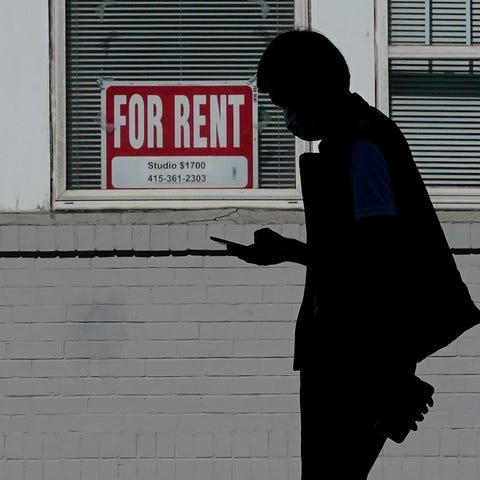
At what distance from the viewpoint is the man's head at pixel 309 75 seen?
3.72 metres

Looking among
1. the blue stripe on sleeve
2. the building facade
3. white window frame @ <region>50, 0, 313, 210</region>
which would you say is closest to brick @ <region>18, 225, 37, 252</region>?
the building facade

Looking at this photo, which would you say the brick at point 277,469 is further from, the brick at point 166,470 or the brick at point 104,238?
the brick at point 104,238

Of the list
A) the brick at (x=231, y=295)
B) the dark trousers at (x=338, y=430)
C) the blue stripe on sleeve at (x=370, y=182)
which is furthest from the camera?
the brick at (x=231, y=295)

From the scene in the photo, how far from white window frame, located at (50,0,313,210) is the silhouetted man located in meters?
3.46

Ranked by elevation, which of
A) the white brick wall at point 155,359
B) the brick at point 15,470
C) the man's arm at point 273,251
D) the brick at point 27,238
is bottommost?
the brick at point 15,470

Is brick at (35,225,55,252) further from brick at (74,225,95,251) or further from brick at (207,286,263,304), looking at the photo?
brick at (207,286,263,304)

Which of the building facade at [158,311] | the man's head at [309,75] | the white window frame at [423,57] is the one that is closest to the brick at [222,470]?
the building facade at [158,311]

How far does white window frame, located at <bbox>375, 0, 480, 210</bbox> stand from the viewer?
288 inches

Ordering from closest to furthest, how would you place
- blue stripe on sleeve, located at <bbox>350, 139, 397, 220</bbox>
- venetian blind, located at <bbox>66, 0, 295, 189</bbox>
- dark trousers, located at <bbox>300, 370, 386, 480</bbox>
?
1. blue stripe on sleeve, located at <bbox>350, 139, 397, 220</bbox>
2. dark trousers, located at <bbox>300, 370, 386, 480</bbox>
3. venetian blind, located at <bbox>66, 0, 295, 189</bbox>

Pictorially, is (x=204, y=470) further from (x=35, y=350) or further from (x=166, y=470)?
(x=35, y=350)

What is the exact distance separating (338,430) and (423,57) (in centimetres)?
403

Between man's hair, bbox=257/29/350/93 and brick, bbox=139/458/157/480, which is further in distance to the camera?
brick, bbox=139/458/157/480

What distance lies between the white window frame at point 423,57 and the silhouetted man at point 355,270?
3566 mm

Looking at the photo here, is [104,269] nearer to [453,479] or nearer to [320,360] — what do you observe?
[453,479]
